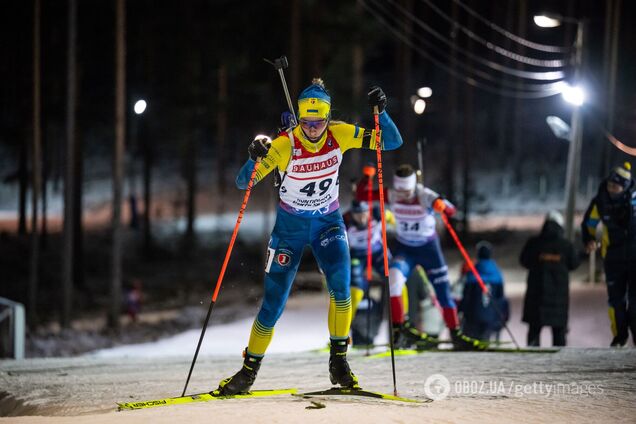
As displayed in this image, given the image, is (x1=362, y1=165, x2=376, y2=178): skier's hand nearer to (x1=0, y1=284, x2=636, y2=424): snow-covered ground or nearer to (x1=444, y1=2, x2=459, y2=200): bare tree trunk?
(x1=0, y1=284, x2=636, y2=424): snow-covered ground

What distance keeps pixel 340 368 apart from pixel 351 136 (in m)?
1.91

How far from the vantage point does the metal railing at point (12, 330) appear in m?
14.9

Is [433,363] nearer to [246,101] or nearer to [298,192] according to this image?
[298,192]

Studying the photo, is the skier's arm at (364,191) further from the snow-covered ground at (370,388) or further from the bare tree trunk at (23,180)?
the bare tree trunk at (23,180)

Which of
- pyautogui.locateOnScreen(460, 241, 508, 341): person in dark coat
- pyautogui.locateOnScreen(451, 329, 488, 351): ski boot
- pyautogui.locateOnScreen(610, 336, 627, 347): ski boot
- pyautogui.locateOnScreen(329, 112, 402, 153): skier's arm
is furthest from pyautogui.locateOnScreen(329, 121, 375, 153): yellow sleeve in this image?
pyautogui.locateOnScreen(460, 241, 508, 341): person in dark coat

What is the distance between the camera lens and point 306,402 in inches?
256

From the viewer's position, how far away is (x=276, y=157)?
7113mm

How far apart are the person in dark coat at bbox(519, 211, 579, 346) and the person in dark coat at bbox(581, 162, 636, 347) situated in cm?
77

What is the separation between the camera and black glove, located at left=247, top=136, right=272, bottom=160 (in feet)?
22.6

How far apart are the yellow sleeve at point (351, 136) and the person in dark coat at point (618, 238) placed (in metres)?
4.92

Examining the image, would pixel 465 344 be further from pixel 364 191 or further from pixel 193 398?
pixel 193 398

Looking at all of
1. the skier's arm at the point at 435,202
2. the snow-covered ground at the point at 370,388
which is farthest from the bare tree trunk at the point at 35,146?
the skier's arm at the point at 435,202

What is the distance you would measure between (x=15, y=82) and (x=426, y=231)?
28323 millimetres

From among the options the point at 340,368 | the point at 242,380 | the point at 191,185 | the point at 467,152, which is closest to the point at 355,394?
the point at 340,368
